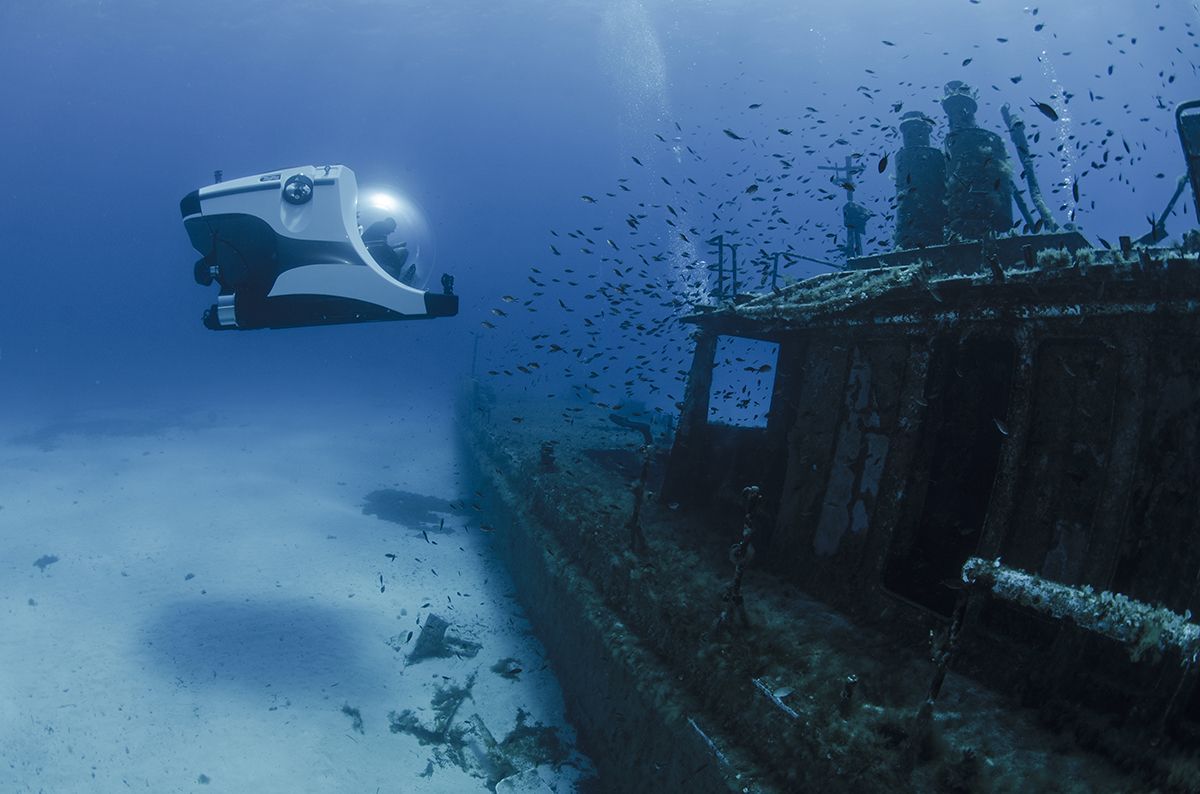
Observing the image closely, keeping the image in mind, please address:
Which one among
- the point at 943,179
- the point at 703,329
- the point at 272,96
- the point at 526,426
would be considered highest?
the point at 272,96

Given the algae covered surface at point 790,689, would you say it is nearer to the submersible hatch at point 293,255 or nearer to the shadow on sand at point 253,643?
the submersible hatch at point 293,255

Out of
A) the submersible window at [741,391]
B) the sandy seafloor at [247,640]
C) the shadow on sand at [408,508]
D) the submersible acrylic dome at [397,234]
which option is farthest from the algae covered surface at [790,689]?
the shadow on sand at [408,508]

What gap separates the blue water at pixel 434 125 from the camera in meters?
41.6

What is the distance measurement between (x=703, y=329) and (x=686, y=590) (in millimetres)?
3487

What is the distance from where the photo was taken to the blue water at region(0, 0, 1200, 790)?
41.6 metres

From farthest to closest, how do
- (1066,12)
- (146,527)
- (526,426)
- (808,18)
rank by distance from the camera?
(808,18) → (1066,12) → (526,426) → (146,527)

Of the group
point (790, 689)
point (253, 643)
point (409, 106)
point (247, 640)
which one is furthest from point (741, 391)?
point (409, 106)

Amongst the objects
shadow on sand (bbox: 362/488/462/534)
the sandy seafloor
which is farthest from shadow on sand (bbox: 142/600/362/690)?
shadow on sand (bbox: 362/488/462/534)

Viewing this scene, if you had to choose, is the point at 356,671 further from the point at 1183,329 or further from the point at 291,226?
the point at 1183,329

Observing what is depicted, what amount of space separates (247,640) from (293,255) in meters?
5.79

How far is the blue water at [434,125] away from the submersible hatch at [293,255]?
102 centimetres

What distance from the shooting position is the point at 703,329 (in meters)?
7.32

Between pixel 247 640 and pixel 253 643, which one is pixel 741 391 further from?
pixel 247 640

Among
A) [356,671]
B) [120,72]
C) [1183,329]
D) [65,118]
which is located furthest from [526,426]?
[65,118]
